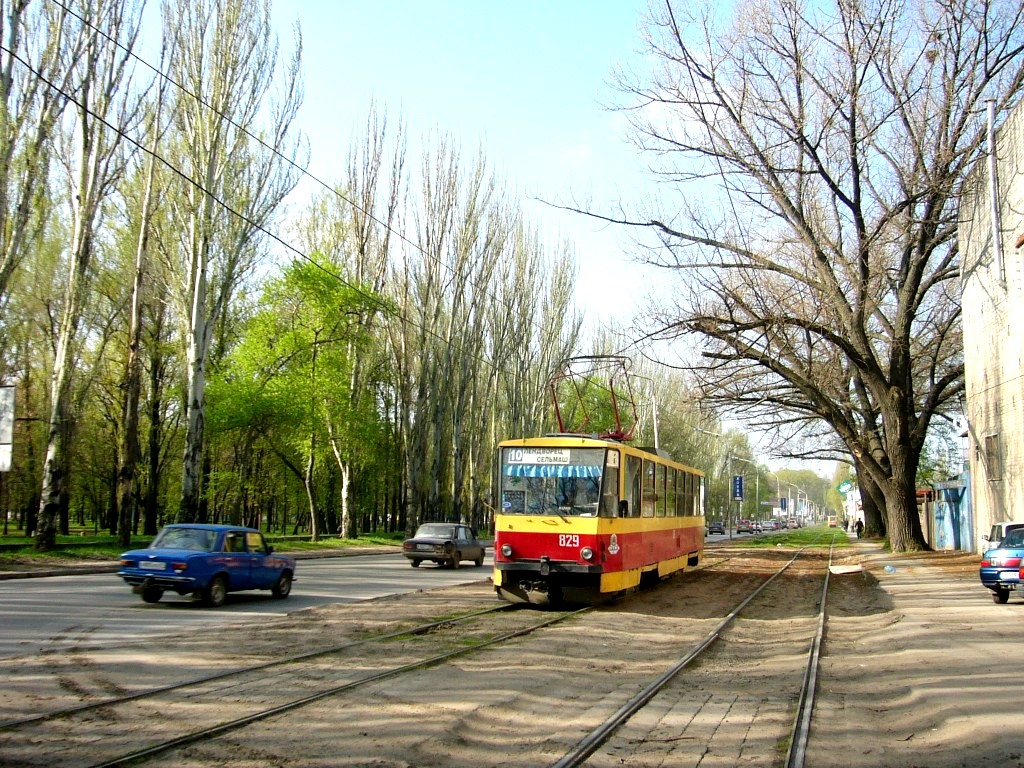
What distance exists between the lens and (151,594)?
15.6 m

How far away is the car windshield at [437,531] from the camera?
28500 millimetres

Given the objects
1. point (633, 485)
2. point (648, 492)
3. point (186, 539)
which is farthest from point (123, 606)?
point (648, 492)

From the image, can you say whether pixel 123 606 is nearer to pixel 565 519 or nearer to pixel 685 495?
pixel 565 519

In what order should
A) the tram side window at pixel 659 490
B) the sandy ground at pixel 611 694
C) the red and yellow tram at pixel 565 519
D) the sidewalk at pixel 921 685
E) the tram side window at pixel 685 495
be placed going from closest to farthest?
1. the sandy ground at pixel 611 694
2. the sidewalk at pixel 921 685
3. the red and yellow tram at pixel 565 519
4. the tram side window at pixel 659 490
5. the tram side window at pixel 685 495

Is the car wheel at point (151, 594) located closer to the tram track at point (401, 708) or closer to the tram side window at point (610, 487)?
the tram track at point (401, 708)

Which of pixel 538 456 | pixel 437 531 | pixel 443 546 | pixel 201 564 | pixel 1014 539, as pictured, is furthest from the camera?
pixel 437 531

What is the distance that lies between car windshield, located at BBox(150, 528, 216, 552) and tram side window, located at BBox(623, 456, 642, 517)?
7.13 m

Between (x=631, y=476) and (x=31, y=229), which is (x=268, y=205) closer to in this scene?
(x=31, y=229)

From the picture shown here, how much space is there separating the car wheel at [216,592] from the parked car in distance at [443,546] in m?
12.3

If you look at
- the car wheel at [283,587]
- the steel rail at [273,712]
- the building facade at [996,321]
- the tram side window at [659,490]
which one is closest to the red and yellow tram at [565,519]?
the tram side window at [659,490]

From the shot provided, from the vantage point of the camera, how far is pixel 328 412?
40500 millimetres

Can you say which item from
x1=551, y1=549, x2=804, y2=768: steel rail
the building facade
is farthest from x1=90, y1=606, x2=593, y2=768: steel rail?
the building facade

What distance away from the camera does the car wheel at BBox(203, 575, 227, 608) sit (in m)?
15.3

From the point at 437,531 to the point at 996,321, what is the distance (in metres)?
17.6
